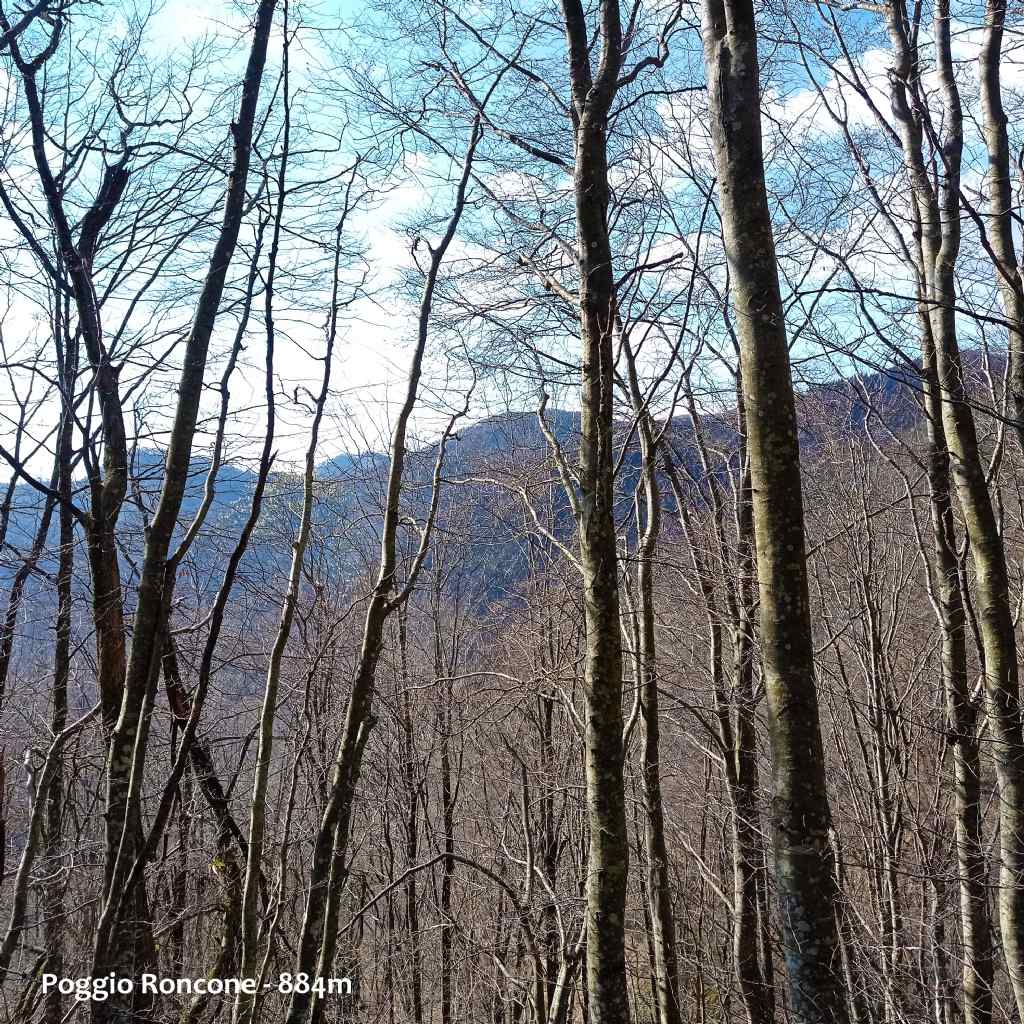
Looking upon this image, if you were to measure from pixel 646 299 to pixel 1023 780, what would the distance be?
A: 4.50 metres

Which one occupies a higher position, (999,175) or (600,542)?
(999,175)

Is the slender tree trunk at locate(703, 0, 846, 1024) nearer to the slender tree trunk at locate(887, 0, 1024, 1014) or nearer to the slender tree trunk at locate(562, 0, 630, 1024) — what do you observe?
the slender tree trunk at locate(562, 0, 630, 1024)

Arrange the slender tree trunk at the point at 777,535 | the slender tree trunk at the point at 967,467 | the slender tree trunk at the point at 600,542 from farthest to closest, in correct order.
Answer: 1. the slender tree trunk at the point at 967,467
2. the slender tree trunk at the point at 600,542
3. the slender tree trunk at the point at 777,535

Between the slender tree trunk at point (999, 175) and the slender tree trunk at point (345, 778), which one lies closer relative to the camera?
the slender tree trunk at point (345, 778)

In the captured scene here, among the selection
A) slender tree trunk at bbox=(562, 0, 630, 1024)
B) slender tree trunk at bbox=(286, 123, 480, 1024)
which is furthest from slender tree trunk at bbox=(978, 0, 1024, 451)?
slender tree trunk at bbox=(286, 123, 480, 1024)

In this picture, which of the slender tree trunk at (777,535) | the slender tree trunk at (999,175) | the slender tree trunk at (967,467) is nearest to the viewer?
the slender tree trunk at (777,535)

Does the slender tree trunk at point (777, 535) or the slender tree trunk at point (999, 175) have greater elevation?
the slender tree trunk at point (999, 175)

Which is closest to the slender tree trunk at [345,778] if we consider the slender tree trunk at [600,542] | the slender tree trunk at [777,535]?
the slender tree trunk at [600,542]

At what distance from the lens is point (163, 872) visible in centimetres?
795

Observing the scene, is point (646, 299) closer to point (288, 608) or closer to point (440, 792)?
point (288, 608)

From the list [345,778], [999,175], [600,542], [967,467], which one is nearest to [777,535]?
[600,542]

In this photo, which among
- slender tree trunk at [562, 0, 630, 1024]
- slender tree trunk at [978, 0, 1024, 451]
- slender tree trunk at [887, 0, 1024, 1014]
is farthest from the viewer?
slender tree trunk at [978, 0, 1024, 451]

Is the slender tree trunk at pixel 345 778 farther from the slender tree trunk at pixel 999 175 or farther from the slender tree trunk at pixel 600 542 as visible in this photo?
the slender tree trunk at pixel 999 175

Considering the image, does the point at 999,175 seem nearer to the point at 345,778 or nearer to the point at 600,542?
the point at 600,542
